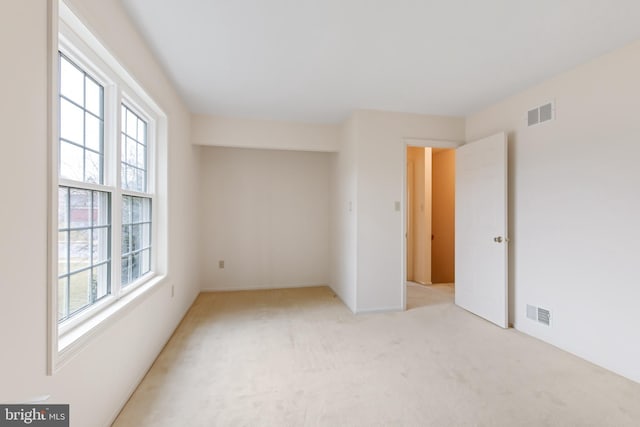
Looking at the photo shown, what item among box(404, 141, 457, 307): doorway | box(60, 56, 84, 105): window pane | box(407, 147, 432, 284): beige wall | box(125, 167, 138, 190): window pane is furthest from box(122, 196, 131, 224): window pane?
box(407, 147, 432, 284): beige wall

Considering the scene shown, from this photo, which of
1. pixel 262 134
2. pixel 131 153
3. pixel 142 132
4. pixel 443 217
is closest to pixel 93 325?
pixel 131 153

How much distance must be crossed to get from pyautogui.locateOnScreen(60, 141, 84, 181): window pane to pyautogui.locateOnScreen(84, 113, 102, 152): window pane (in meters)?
0.10

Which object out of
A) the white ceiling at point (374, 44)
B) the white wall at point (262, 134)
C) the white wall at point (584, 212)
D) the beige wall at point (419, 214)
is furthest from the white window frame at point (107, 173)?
the beige wall at point (419, 214)

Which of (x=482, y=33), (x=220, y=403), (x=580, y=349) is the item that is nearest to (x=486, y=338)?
(x=580, y=349)

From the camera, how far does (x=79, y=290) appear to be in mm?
1595

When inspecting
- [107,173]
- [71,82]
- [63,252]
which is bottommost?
[63,252]

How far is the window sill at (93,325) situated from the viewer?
1258 mm

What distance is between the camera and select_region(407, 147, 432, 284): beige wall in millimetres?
4910

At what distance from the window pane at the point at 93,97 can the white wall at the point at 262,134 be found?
2044mm

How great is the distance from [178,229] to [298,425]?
90.7 inches

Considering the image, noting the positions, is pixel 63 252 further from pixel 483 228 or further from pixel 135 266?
pixel 483 228

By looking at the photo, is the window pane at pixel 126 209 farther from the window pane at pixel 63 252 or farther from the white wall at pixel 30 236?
the white wall at pixel 30 236

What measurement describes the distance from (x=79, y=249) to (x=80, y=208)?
22cm

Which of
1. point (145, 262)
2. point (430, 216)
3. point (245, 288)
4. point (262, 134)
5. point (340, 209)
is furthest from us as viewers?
point (430, 216)
